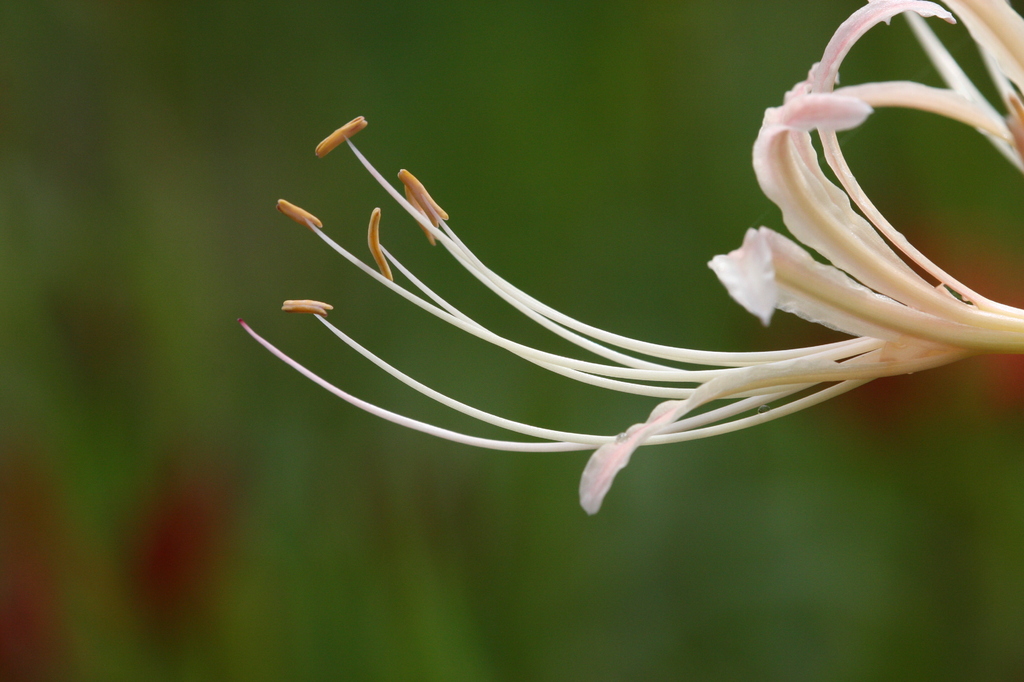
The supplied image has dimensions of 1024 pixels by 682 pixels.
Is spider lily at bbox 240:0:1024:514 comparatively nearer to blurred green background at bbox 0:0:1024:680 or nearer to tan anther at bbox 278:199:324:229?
tan anther at bbox 278:199:324:229

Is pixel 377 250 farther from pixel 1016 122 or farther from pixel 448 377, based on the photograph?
pixel 448 377

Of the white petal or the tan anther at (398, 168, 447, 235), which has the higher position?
the tan anther at (398, 168, 447, 235)

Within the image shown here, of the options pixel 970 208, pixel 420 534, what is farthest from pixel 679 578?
pixel 970 208

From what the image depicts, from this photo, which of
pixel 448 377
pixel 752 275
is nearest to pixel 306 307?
pixel 752 275

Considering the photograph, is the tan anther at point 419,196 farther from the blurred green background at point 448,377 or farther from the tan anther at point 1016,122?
the blurred green background at point 448,377

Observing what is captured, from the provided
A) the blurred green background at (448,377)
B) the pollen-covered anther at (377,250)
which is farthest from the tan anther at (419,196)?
the blurred green background at (448,377)

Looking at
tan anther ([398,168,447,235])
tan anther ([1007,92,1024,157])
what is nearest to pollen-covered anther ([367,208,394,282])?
tan anther ([398,168,447,235])
